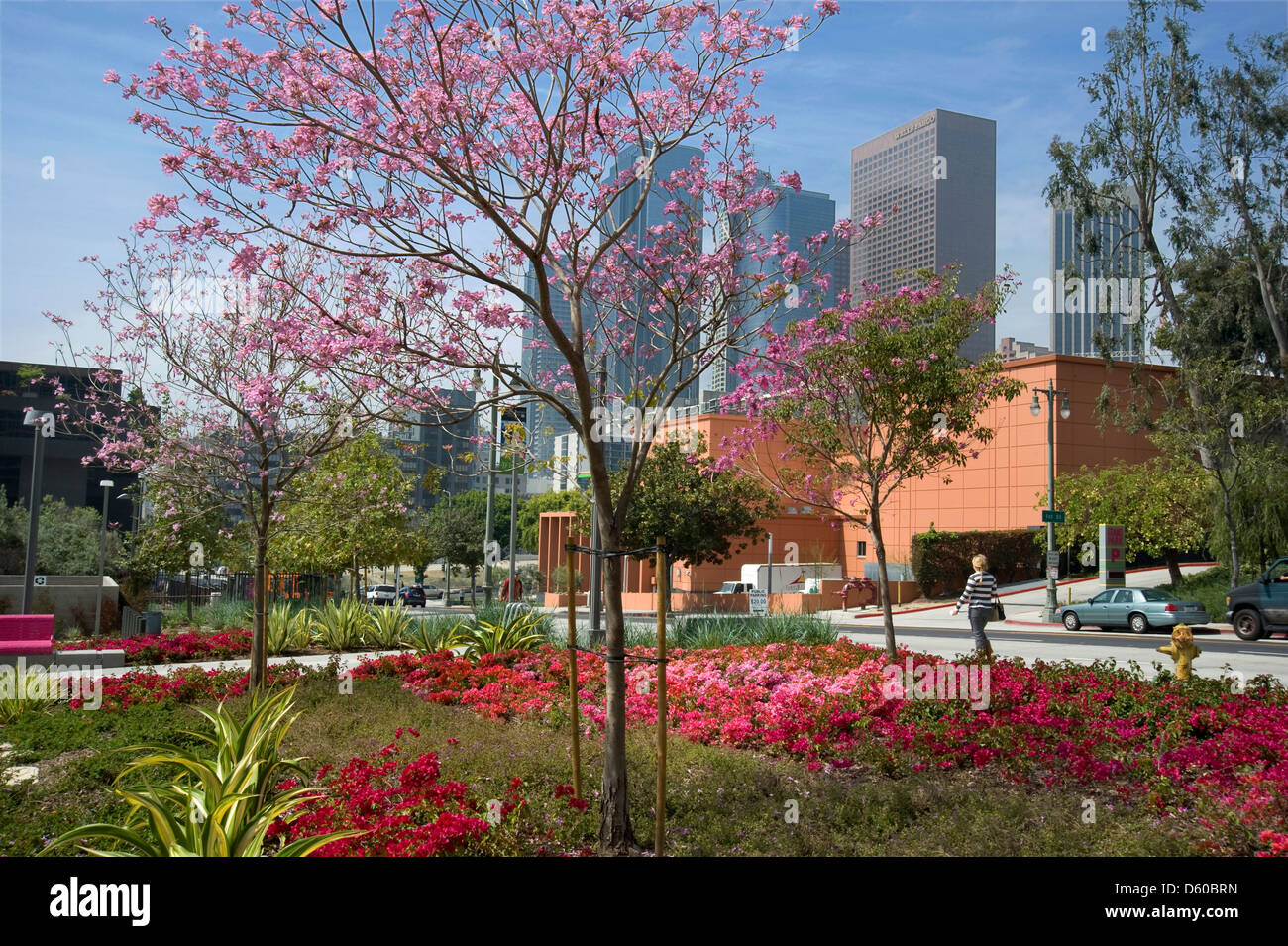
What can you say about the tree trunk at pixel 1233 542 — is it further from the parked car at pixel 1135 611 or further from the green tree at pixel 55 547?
the green tree at pixel 55 547

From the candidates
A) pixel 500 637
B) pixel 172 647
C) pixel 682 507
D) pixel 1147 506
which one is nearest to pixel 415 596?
pixel 682 507

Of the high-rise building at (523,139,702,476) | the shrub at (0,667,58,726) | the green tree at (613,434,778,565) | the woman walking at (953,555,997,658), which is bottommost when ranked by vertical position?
the shrub at (0,667,58,726)

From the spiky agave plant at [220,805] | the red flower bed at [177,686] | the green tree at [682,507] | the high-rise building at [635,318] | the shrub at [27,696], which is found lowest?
the red flower bed at [177,686]

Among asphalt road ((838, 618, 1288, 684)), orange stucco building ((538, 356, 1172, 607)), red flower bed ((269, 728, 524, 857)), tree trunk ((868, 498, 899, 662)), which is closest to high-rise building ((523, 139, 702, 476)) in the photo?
red flower bed ((269, 728, 524, 857))

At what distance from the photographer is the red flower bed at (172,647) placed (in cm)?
1614

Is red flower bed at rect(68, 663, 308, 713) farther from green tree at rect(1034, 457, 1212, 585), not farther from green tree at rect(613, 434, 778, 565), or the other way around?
green tree at rect(1034, 457, 1212, 585)

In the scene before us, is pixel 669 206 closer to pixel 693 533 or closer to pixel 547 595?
pixel 693 533

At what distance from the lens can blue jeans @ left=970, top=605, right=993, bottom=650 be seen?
1227 centimetres

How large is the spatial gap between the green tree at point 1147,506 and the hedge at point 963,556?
5.62 m

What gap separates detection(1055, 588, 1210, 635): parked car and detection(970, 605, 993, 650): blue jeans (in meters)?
16.4

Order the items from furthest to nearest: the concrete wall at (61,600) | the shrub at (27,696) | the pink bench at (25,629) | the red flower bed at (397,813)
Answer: the concrete wall at (61,600), the pink bench at (25,629), the shrub at (27,696), the red flower bed at (397,813)

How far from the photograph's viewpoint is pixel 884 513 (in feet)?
179

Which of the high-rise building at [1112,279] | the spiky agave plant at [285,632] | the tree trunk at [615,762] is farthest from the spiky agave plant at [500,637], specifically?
the high-rise building at [1112,279]
